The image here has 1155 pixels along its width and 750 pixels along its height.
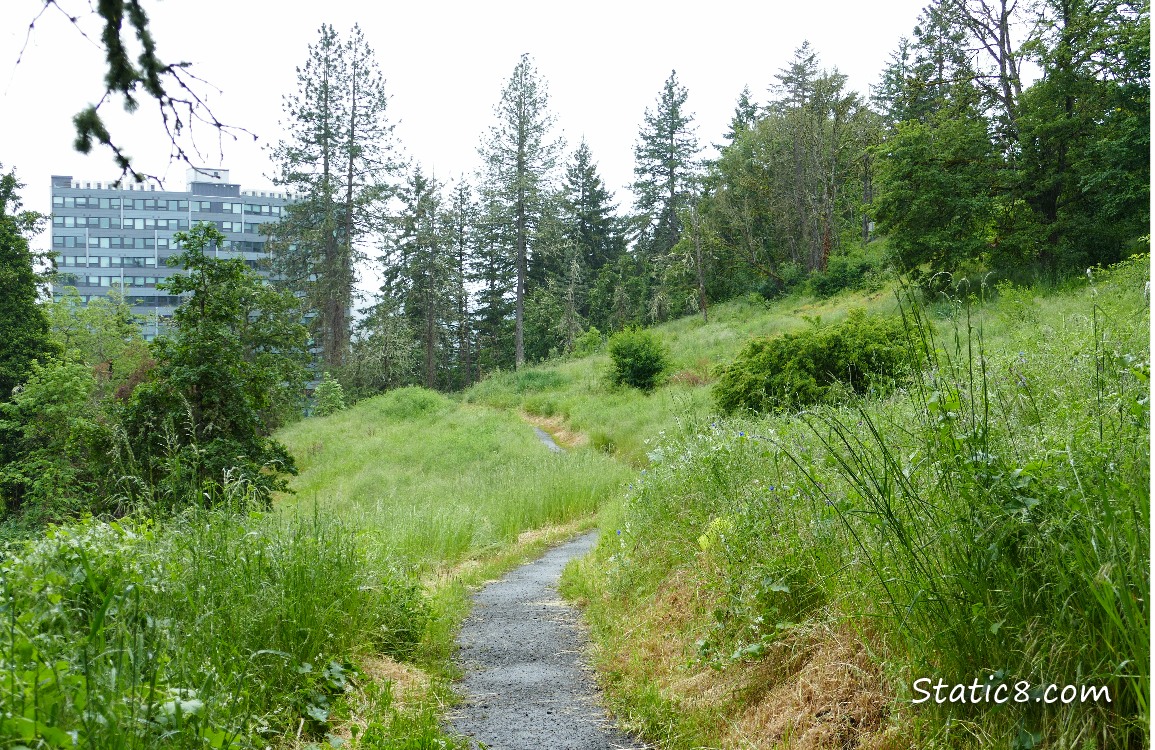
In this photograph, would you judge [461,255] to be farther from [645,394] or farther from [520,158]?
[645,394]

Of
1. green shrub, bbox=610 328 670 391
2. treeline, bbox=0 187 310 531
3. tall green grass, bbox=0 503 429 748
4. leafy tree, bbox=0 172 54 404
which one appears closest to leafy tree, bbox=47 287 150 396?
treeline, bbox=0 187 310 531

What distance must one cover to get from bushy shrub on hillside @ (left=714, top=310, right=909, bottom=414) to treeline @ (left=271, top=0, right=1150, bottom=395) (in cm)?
292

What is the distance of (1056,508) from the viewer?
251cm

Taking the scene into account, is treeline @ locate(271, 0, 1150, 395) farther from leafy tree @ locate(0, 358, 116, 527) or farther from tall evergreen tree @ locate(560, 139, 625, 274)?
leafy tree @ locate(0, 358, 116, 527)

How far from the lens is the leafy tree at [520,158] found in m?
41.0

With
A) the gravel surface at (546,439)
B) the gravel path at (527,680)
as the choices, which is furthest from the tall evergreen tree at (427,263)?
the gravel path at (527,680)

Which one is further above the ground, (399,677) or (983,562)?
(983,562)

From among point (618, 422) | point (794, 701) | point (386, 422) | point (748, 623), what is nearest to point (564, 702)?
point (748, 623)

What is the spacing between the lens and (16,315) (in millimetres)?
23750

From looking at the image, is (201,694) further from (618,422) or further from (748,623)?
(618,422)

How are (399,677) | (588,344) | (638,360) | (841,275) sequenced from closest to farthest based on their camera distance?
1. (399,677)
2. (638,360)
3. (841,275)
4. (588,344)

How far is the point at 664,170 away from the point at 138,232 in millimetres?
31844

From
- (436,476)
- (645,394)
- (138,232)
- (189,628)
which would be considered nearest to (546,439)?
(645,394)

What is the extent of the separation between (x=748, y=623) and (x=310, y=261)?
40577 millimetres
